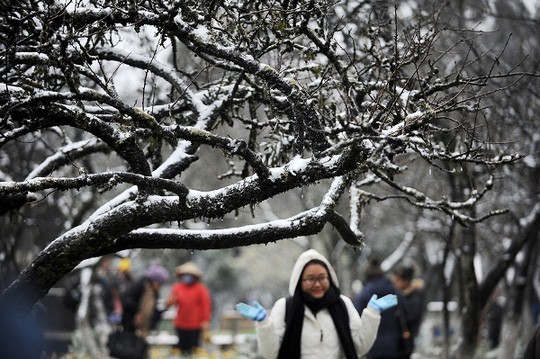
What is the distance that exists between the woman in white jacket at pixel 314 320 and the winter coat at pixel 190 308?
719 cm

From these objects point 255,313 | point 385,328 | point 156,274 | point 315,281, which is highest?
point 156,274

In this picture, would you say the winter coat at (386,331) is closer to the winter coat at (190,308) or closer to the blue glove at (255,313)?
the blue glove at (255,313)

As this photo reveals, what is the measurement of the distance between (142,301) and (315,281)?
219 inches

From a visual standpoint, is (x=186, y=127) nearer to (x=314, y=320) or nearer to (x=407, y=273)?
(x=314, y=320)

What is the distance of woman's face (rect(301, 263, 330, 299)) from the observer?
21.9 ft

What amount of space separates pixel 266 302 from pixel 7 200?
1112 inches

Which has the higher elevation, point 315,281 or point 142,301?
point 142,301

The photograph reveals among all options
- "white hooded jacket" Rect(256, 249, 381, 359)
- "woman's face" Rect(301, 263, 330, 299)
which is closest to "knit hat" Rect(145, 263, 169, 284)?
"white hooded jacket" Rect(256, 249, 381, 359)

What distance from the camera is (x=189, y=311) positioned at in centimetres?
1380

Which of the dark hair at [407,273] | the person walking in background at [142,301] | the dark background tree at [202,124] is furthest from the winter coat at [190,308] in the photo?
the dark background tree at [202,124]

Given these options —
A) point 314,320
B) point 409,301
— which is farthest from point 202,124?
point 409,301

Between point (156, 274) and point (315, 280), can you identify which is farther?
point (156, 274)

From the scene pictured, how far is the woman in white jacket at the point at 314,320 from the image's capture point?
256 inches

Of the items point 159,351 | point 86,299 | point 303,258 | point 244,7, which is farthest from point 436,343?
point 244,7
